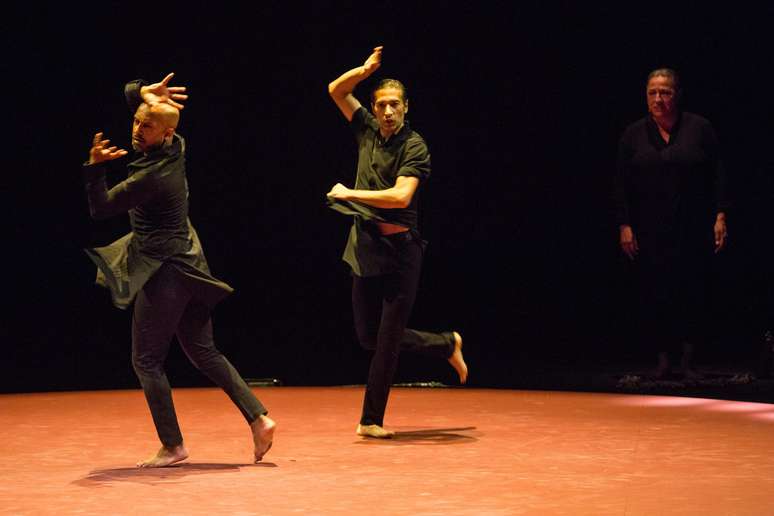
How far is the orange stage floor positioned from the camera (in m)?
3.72

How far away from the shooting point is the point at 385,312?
504 cm

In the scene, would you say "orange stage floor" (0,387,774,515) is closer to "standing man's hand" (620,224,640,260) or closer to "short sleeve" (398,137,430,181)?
"standing man's hand" (620,224,640,260)

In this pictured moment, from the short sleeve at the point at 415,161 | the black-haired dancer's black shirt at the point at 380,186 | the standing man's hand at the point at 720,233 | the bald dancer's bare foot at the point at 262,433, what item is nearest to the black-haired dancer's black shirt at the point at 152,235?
the bald dancer's bare foot at the point at 262,433

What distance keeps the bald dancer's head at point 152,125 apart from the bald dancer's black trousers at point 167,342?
15.8 inches

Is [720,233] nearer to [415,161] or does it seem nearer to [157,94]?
[415,161]

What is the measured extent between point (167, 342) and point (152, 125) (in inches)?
27.4

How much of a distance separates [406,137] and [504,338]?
158 inches

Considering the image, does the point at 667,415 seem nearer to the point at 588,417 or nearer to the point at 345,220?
the point at 588,417

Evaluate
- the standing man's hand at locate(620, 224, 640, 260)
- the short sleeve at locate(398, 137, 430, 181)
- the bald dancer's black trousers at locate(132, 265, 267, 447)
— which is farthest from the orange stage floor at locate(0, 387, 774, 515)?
the short sleeve at locate(398, 137, 430, 181)

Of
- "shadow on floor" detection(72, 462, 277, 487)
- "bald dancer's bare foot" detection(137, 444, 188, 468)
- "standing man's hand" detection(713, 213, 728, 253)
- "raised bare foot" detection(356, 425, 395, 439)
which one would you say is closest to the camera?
"shadow on floor" detection(72, 462, 277, 487)

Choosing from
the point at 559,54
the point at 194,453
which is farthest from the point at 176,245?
the point at 559,54

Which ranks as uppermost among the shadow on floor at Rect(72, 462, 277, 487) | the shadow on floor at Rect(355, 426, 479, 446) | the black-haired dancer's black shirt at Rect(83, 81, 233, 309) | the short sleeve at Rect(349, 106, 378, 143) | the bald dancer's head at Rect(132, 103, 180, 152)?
the short sleeve at Rect(349, 106, 378, 143)

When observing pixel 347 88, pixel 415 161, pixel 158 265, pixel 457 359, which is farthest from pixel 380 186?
pixel 158 265

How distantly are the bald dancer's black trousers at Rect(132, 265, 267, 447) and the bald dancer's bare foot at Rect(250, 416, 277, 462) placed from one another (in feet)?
0.09
